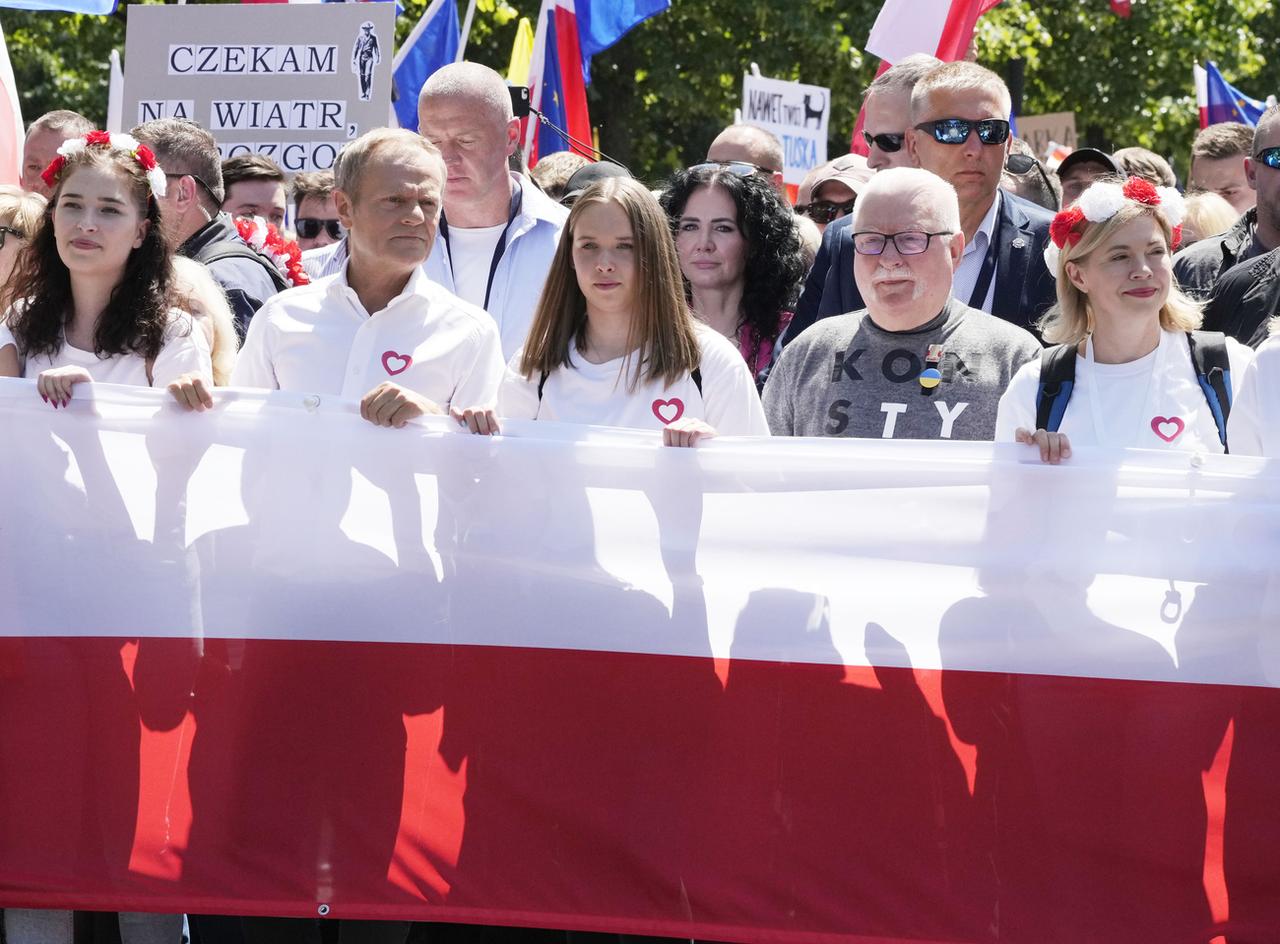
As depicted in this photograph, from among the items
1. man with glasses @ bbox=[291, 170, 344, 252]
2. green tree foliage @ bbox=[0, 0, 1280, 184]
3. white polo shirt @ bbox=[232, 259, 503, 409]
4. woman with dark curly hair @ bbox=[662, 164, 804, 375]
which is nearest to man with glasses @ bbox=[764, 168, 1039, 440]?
white polo shirt @ bbox=[232, 259, 503, 409]

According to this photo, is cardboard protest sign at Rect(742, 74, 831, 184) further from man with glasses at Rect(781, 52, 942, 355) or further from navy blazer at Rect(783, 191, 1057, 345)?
navy blazer at Rect(783, 191, 1057, 345)

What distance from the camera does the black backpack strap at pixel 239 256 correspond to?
5426mm

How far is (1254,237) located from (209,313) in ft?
10.1

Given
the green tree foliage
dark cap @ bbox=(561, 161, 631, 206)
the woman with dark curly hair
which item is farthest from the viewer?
the green tree foliage

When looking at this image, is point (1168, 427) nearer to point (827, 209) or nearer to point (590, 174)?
point (590, 174)

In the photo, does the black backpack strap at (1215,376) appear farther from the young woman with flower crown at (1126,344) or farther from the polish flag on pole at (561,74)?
the polish flag on pole at (561,74)

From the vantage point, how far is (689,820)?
12.6 feet

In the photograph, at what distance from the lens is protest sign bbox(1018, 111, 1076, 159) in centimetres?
1653

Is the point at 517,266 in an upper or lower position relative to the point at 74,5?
lower

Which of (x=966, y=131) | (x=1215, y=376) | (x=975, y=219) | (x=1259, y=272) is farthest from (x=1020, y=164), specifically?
(x=1215, y=376)

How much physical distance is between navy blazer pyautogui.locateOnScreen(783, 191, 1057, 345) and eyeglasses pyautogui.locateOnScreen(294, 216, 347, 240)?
331 centimetres

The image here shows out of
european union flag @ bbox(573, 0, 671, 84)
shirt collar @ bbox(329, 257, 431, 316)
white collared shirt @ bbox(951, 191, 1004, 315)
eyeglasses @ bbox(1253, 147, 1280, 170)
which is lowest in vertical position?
shirt collar @ bbox(329, 257, 431, 316)

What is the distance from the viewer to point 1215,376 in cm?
400

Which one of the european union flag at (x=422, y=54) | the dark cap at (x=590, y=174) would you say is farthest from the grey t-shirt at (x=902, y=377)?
the european union flag at (x=422, y=54)
